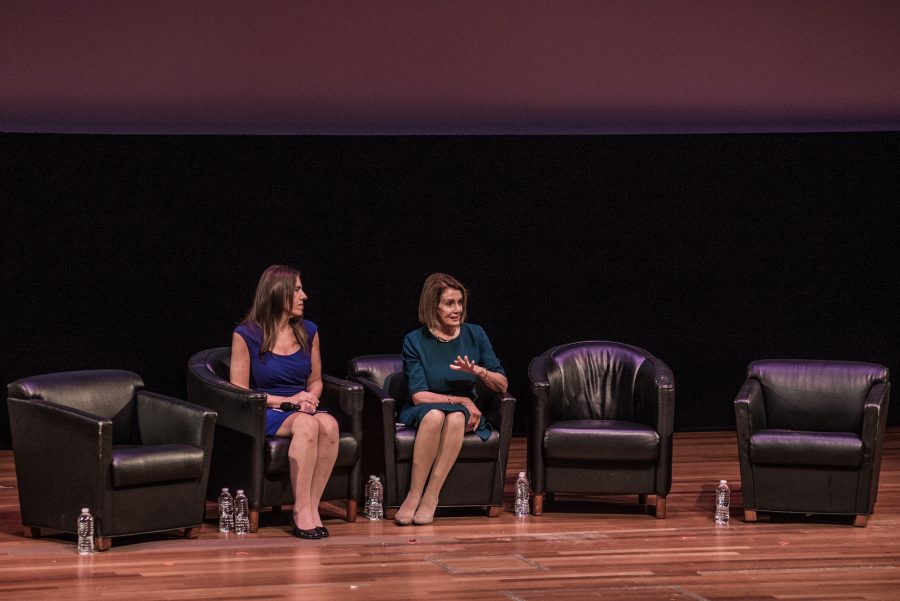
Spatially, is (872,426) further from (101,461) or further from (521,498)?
(101,461)

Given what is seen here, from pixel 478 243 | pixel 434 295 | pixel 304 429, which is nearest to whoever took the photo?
pixel 304 429

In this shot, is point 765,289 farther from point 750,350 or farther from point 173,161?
point 173,161

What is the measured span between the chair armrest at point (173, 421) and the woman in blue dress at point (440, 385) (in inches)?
40.9

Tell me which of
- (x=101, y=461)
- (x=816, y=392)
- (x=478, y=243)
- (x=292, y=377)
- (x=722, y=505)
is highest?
(x=478, y=243)

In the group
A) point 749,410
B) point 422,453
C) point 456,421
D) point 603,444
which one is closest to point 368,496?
point 422,453

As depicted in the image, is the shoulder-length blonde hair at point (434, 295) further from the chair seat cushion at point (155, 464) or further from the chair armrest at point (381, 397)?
the chair seat cushion at point (155, 464)

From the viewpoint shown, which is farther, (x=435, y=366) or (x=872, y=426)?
(x=435, y=366)

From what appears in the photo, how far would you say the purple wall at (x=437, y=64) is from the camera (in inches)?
291

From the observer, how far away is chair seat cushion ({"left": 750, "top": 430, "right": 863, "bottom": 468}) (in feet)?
20.0

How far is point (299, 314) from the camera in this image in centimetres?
629

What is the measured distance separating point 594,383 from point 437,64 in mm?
2353

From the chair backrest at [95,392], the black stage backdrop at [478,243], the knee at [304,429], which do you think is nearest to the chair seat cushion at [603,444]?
the knee at [304,429]

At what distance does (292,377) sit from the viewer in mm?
6266

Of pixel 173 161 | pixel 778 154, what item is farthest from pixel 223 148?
pixel 778 154
